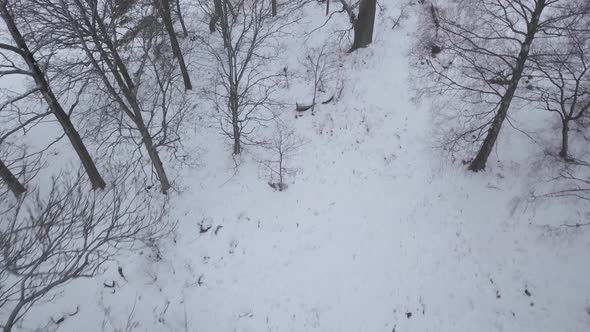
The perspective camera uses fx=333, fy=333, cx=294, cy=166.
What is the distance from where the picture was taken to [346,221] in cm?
1028

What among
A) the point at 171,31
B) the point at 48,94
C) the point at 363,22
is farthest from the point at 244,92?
the point at 363,22

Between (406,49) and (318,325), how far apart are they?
1106 centimetres

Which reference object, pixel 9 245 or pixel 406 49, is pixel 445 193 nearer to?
pixel 406 49

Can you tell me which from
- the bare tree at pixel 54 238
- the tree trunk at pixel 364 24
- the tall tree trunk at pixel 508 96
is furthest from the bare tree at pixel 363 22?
the bare tree at pixel 54 238

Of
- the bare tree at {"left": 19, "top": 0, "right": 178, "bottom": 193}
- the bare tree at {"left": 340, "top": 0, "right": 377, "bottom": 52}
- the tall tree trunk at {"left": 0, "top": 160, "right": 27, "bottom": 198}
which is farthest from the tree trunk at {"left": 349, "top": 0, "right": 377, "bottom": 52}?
the tall tree trunk at {"left": 0, "top": 160, "right": 27, "bottom": 198}

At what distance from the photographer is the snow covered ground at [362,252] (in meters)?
8.40

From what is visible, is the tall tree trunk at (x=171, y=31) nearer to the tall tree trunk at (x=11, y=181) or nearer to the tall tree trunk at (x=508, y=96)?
the tall tree trunk at (x=11, y=181)

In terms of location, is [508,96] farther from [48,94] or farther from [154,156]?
[48,94]

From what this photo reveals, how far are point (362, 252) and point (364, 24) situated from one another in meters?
9.47

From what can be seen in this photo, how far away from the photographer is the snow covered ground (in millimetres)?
8398

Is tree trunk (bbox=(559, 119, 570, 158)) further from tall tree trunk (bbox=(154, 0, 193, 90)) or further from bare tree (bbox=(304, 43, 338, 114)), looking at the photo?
tall tree trunk (bbox=(154, 0, 193, 90))

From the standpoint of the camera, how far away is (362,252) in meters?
9.61

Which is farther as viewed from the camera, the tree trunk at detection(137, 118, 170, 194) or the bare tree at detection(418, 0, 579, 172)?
the tree trunk at detection(137, 118, 170, 194)

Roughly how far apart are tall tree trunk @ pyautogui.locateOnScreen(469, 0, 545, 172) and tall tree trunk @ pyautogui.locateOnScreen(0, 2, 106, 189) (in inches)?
474
